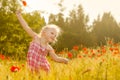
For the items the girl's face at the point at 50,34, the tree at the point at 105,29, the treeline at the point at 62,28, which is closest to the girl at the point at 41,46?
the girl's face at the point at 50,34

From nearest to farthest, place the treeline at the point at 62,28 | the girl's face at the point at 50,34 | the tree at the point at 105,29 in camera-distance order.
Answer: the girl's face at the point at 50,34 → the treeline at the point at 62,28 → the tree at the point at 105,29

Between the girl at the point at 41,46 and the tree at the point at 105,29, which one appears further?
the tree at the point at 105,29

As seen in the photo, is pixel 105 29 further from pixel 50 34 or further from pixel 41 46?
pixel 50 34

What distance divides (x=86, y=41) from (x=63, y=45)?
1463 mm

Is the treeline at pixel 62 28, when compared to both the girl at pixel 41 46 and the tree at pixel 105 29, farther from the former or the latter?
the girl at pixel 41 46

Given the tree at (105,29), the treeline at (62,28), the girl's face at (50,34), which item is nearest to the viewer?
the girl's face at (50,34)

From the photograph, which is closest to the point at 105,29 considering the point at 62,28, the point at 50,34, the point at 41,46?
the point at 62,28

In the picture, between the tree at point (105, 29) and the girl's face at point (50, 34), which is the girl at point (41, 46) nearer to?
the girl's face at point (50, 34)

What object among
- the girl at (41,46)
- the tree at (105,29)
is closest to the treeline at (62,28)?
the tree at (105,29)

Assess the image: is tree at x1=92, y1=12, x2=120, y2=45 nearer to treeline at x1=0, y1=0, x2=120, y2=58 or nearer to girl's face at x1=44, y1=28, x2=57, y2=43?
treeline at x1=0, y1=0, x2=120, y2=58

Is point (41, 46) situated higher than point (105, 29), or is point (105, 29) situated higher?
point (105, 29)

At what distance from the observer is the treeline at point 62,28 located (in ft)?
47.6

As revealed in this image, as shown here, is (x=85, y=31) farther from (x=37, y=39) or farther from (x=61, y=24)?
(x=37, y=39)

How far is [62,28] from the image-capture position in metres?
22.1
